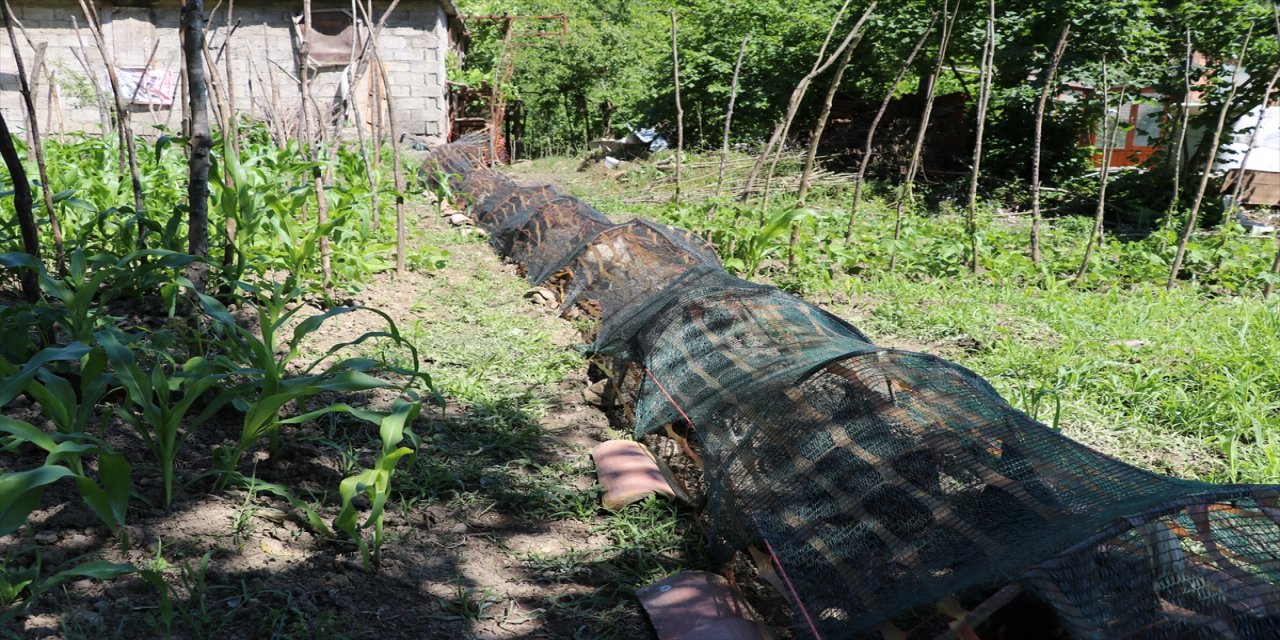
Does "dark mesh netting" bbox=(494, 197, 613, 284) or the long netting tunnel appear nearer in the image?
the long netting tunnel

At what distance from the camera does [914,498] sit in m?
2.07

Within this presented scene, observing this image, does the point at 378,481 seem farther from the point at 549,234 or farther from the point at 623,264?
the point at 549,234

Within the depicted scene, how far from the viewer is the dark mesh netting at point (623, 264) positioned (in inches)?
179

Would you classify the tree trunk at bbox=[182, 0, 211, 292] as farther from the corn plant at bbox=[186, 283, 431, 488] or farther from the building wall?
the building wall

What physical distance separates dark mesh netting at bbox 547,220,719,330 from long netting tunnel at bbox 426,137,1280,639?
108cm

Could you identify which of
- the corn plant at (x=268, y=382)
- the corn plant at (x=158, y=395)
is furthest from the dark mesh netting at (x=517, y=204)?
the corn plant at (x=158, y=395)

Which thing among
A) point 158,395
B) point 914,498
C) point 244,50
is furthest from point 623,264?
point 244,50

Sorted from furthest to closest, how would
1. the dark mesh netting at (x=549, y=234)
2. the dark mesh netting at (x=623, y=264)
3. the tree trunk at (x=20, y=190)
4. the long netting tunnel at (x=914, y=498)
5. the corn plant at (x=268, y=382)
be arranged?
the dark mesh netting at (x=549, y=234) → the dark mesh netting at (x=623, y=264) → the tree trunk at (x=20, y=190) → the corn plant at (x=268, y=382) → the long netting tunnel at (x=914, y=498)

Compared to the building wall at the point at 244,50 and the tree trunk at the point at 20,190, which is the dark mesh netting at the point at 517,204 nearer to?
the tree trunk at the point at 20,190

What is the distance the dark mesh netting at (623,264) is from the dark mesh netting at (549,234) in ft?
0.70

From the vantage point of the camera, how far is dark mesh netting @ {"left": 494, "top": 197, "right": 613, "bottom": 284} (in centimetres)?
581

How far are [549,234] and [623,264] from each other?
1466mm

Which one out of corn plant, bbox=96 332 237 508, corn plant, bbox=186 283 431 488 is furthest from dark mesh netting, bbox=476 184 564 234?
corn plant, bbox=96 332 237 508

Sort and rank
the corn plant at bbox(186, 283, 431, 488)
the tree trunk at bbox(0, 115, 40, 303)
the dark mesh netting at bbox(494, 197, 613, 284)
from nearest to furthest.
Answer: the corn plant at bbox(186, 283, 431, 488), the tree trunk at bbox(0, 115, 40, 303), the dark mesh netting at bbox(494, 197, 613, 284)
